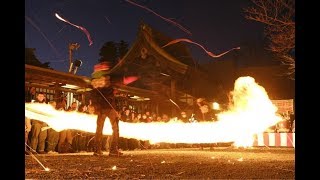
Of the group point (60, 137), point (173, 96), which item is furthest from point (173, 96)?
point (60, 137)

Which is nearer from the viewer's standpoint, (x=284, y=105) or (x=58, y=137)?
(x=58, y=137)

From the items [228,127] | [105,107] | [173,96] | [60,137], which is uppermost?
[173,96]

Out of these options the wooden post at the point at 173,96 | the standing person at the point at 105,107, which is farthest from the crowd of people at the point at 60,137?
the wooden post at the point at 173,96

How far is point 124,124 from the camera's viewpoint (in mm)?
16312

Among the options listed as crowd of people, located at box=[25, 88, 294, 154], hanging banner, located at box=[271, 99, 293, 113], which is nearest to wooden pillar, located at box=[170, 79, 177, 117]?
crowd of people, located at box=[25, 88, 294, 154]

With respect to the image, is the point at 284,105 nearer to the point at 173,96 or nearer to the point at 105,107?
the point at 173,96

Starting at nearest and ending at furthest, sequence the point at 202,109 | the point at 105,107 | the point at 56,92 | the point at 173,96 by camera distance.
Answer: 1. the point at 105,107
2. the point at 56,92
3. the point at 202,109
4. the point at 173,96

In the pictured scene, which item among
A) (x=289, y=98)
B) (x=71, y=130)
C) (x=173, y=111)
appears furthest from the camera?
(x=289, y=98)

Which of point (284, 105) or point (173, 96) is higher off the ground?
point (173, 96)

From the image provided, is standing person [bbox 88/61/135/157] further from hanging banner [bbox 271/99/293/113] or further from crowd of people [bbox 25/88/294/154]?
hanging banner [bbox 271/99/293/113]

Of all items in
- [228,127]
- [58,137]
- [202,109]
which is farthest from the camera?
[228,127]
